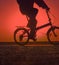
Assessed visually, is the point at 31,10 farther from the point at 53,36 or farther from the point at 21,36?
the point at 53,36

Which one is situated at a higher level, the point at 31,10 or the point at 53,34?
the point at 31,10

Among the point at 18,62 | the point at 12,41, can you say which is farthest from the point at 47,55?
the point at 12,41

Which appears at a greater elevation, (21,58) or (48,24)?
(48,24)

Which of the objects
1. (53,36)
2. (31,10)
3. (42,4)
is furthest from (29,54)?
(42,4)

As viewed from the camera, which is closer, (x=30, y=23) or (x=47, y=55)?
(x=47, y=55)

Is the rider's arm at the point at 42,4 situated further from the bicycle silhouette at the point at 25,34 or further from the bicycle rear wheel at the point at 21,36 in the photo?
the bicycle rear wheel at the point at 21,36

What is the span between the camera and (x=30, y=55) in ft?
37.6

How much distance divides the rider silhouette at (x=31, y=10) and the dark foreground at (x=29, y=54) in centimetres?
63

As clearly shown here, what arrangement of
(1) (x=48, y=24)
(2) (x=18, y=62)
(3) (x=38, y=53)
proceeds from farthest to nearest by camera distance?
(1) (x=48, y=24) → (3) (x=38, y=53) → (2) (x=18, y=62)

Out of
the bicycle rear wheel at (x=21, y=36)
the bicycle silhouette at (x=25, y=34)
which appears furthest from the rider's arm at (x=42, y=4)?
the bicycle rear wheel at (x=21, y=36)

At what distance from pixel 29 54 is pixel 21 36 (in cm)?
135

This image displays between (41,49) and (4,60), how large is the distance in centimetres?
195

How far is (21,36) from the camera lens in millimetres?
12766

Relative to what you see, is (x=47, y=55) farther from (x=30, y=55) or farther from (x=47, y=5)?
(x=47, y=5)
